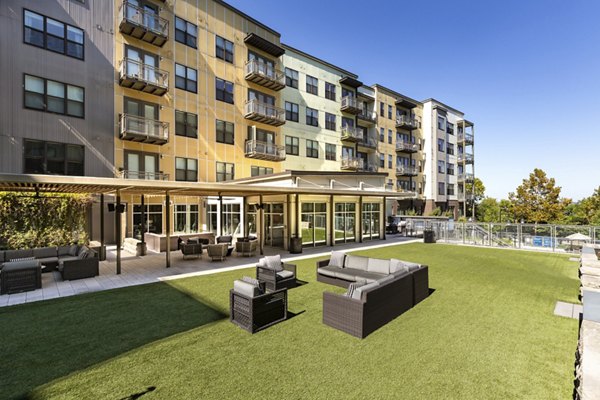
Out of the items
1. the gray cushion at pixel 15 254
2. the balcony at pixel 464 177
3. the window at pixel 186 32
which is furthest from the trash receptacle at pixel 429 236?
the balcony at pixel 464 177

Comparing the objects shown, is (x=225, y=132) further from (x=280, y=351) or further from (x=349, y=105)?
(x=280, y=351)

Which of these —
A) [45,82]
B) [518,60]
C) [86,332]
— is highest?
[518,60]

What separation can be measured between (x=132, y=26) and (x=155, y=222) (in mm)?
12237

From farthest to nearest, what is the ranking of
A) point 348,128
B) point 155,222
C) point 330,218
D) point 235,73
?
point 348,128, point 235,73, point 155,222, point 330,218

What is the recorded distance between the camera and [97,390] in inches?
151

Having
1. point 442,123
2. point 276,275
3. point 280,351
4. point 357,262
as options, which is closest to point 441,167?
point 442,123

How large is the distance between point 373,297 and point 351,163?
2619 centimetres

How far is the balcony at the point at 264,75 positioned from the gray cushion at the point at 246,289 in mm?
21231

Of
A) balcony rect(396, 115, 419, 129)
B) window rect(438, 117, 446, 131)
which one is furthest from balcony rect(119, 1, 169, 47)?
window rect(438, 117, 446, 131)

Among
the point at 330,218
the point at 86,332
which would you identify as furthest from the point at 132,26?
the point at 86,332

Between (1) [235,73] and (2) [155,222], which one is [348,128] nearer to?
(1) [235,73]

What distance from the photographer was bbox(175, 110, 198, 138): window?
20552 millimetres

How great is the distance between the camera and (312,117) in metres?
28.8

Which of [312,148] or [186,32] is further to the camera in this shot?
[312,148]
